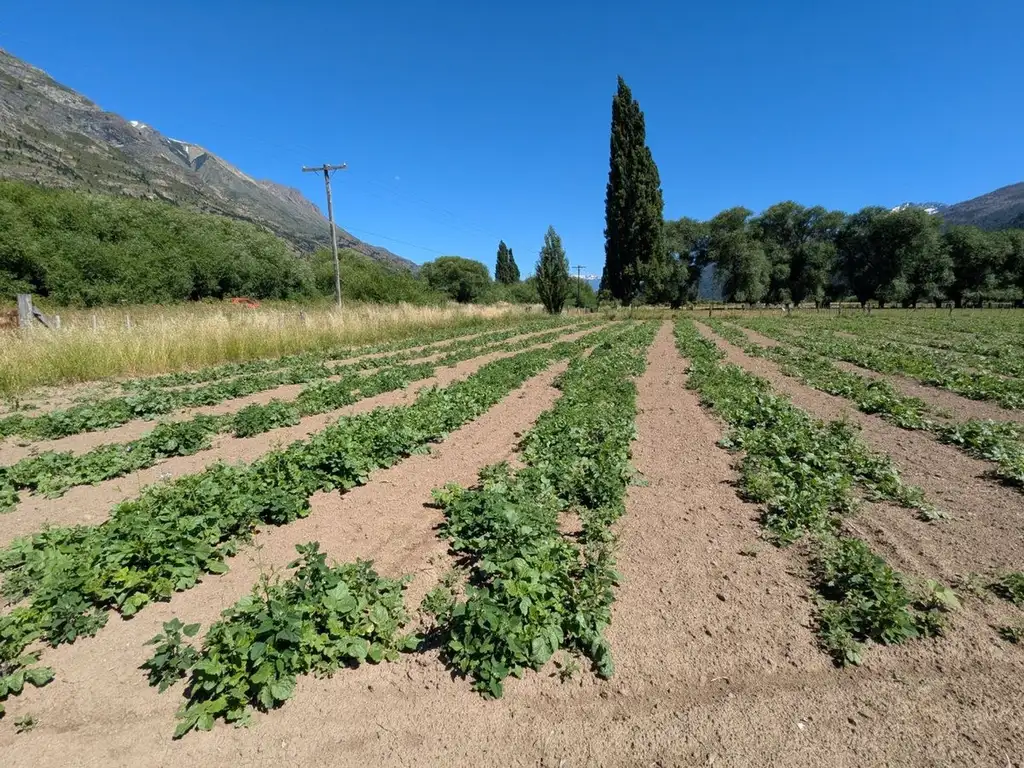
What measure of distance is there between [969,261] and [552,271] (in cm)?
6384

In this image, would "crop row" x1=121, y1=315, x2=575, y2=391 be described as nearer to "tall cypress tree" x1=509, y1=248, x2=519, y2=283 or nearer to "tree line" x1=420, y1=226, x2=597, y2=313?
"tree line" x1=420, y1=226, x2=597, y2=313

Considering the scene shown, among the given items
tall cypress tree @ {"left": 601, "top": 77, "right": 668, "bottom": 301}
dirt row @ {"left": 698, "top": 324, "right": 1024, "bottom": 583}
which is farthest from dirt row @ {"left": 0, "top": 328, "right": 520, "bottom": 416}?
tall cypress tree @ {"left": 601, "top": 77, "right": 668, "bottom": 301}

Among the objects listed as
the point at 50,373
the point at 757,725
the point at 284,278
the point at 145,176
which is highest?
the point at 145,176

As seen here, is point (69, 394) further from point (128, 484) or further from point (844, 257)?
point (844, 257)

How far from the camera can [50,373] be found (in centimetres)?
1052

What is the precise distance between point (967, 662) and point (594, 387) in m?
7.51

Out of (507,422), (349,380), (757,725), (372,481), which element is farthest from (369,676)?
(349,380)

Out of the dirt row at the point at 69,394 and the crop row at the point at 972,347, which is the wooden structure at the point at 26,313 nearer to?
the dirt row at the point at 69,394

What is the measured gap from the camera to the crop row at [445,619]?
243 centimetres

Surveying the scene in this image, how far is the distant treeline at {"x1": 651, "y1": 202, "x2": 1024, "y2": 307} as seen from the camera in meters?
61.4

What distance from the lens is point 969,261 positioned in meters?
62.2

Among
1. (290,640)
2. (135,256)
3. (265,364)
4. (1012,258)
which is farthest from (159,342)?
(1012,258)

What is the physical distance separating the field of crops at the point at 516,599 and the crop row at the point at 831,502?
0.10 feet

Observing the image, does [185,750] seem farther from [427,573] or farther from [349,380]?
[349,380]
